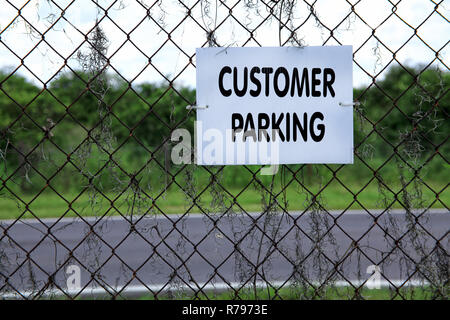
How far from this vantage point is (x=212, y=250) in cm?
521

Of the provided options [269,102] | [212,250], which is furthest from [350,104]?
[212,250]

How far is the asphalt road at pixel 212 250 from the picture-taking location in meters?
1.62

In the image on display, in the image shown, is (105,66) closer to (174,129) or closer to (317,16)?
(174,129)

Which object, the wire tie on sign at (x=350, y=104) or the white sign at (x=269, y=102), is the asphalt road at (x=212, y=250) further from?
the wire tie on sign at (x=350, y=104)

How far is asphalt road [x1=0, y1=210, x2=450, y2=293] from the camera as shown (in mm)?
1617

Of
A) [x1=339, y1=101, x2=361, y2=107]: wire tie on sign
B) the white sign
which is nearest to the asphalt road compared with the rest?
the white sign

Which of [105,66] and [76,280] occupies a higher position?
[105,66]

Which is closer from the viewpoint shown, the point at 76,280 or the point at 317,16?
the point at 317,16

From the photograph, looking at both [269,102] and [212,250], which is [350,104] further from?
[212,250]

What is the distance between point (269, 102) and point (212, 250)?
394 centimetres

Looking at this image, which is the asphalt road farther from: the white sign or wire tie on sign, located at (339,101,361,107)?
wire tie on sign, located at (339,101,361,107)
